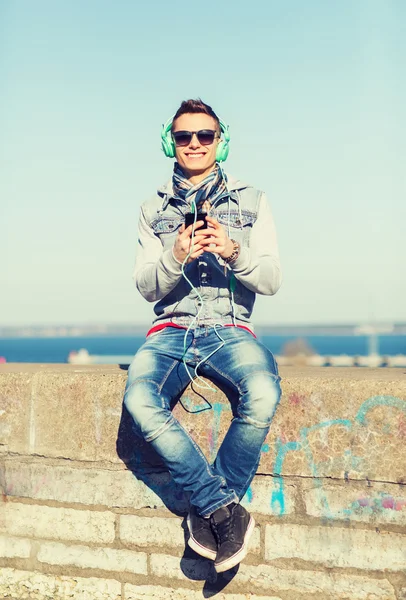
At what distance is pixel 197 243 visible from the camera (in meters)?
3.44

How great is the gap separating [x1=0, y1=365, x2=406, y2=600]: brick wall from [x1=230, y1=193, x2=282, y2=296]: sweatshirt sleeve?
515mm

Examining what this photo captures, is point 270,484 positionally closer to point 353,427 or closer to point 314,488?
point 314,488

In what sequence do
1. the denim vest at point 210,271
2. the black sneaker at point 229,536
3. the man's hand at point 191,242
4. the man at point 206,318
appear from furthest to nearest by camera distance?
1. the denim vest at point 210,271
2. the man's hand at point 191,242
3. the man at point 206,318
4. the black sneaker at point 229,536

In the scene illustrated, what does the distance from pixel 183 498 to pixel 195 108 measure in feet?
7.06

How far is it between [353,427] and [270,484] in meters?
0.53

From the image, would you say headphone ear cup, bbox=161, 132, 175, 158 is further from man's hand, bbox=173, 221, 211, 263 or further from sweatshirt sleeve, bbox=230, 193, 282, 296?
man's hand, bbox=173, 221, 211, 263

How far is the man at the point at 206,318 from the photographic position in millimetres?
3312

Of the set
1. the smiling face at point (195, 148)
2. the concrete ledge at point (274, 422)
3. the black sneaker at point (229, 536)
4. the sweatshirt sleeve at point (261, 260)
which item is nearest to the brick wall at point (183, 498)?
the concrete ledge at point (274, 422)

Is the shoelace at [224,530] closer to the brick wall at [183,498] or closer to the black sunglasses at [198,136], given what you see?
the brick wall at [183,498]

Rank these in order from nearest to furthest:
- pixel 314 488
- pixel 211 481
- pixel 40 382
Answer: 1. pixel 211 481
2. pixel 314 488
3. pixel 40 382

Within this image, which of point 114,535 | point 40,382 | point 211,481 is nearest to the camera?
point 211,481

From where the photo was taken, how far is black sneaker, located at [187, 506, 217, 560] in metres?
3.23

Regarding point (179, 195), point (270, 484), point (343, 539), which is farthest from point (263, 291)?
point (343, 539)

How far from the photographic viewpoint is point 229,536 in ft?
10.6
